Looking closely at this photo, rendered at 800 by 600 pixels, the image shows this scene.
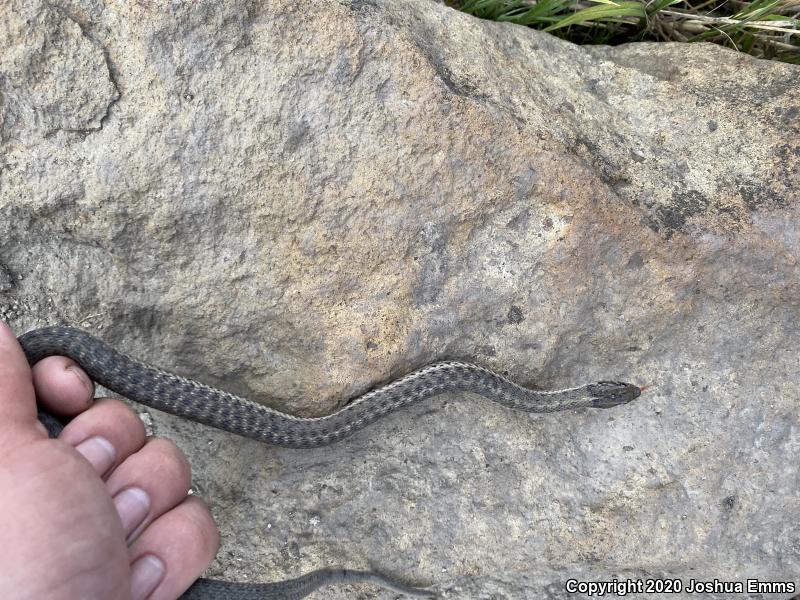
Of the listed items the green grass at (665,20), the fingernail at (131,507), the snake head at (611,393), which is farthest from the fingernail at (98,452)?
the green grass at (665,20)

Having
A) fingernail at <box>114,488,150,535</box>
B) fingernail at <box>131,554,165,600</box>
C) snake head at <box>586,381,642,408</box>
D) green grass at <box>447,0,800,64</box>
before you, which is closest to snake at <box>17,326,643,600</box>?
snake head at <box>586,381,642,408</box>

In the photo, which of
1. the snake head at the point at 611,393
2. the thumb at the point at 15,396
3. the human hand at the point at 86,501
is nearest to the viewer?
the human hand at the point at 86,501

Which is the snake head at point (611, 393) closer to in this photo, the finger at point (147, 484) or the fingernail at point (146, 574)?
the finger at point (147, 484)

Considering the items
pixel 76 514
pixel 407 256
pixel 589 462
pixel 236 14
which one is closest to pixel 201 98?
pixel 236 14

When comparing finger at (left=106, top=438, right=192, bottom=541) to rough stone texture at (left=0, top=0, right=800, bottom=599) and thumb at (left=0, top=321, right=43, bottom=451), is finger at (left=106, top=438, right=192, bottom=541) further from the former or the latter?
thumb at (left=0, top=321, right=43, bottom=451)

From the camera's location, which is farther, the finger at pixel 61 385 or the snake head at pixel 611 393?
the snake head at pixel 611 393

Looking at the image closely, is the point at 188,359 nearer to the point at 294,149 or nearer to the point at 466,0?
the point at 294,149

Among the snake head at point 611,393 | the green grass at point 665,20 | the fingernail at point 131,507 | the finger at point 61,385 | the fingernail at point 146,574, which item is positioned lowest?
the snake head at point 611,393
